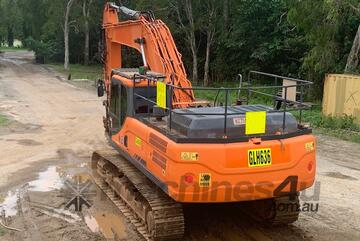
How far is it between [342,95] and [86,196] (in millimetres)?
11096

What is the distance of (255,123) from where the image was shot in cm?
659

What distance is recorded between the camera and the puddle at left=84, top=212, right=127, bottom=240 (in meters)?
7.52

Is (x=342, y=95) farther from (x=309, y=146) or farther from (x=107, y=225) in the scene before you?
(x=107, y=225)

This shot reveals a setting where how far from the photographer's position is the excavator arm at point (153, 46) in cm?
944

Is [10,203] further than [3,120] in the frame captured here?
No

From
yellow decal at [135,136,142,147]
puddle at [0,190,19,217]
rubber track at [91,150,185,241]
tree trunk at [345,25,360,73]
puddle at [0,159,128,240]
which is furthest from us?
tree trunk at [345,25,360,73]

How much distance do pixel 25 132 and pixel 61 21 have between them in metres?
29.2

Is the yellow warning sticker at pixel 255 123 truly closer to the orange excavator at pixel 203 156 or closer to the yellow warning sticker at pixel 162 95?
the orange excavator at pixel 203 156

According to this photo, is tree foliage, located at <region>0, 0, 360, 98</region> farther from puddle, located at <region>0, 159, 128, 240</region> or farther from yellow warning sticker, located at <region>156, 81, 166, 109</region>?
yellow warning sticker, located at <region>156, 81, 166, 109</region>

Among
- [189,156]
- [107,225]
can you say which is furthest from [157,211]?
[107,225]

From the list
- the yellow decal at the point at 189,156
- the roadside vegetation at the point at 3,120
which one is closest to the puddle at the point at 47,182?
the yellow decal at the point at 189,156

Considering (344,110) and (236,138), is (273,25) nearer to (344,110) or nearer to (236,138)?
(344,110)

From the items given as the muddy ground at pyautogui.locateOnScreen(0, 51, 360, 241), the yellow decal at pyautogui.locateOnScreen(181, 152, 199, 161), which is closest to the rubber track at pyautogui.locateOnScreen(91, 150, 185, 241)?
the muddy ground at pyautogui.locateOnScreen(0, 51, 360, 241)

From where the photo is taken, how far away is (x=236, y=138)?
6.43 m
